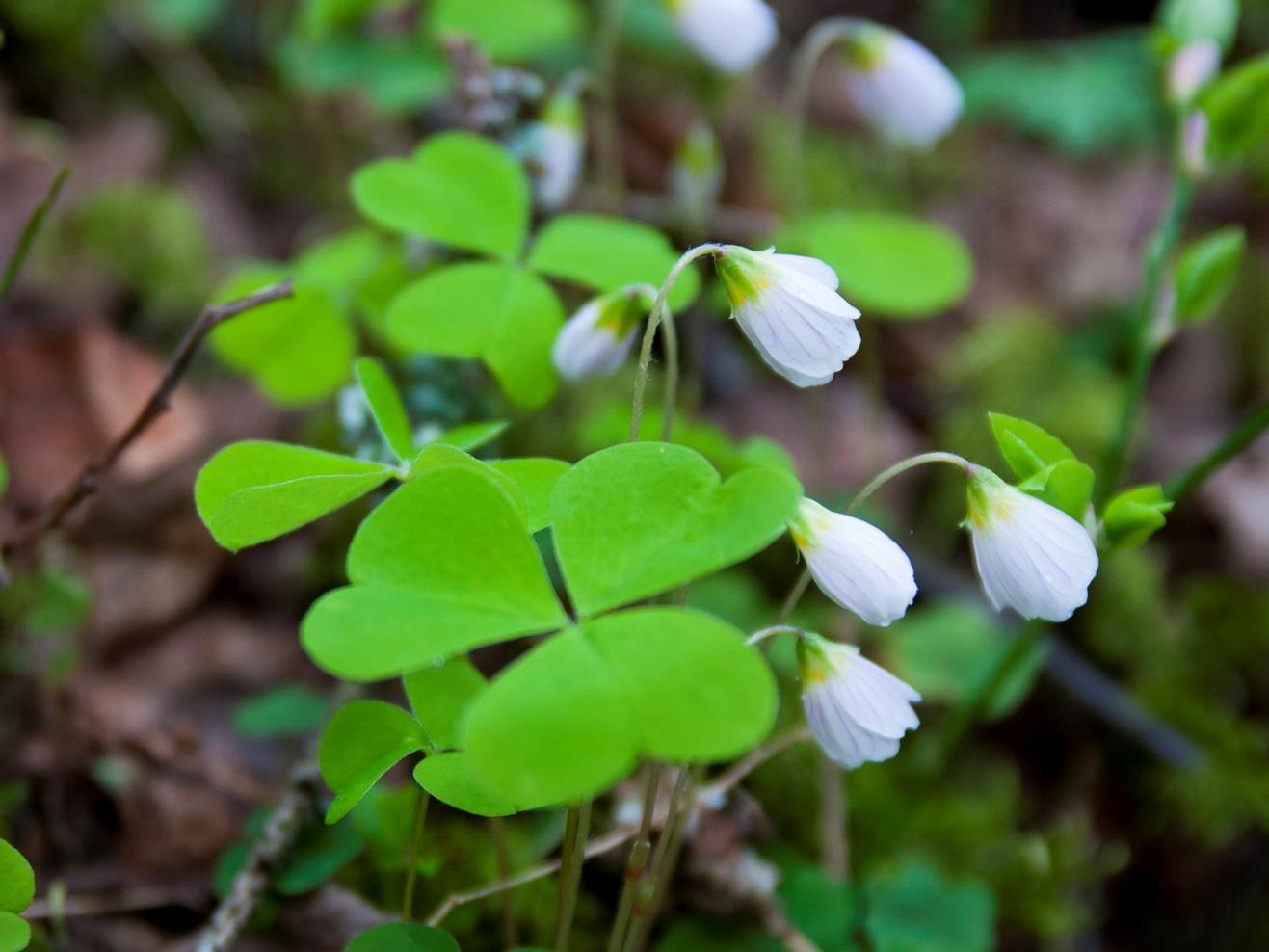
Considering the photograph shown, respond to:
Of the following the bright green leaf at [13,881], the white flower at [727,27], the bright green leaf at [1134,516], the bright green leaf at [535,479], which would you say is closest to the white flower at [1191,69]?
the white flower at [727,27]

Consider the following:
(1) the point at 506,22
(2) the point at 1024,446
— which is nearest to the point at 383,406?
(2) the point at 1024,446

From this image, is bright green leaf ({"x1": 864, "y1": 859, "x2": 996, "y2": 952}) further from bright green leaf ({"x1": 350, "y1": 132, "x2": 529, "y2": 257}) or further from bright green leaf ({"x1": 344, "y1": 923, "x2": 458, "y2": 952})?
bright green leaf ({"x1": 350, "y1": 132, "x2": 529, "y2": 257})

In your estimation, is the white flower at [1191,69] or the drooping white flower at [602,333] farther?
the white flower at [1191,69]

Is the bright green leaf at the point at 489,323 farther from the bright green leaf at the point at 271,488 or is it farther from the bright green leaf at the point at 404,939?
the bright green leaf at the point at 404,939

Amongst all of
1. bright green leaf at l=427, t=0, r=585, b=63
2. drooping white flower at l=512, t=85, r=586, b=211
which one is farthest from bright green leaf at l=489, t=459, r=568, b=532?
bright green leaf at l=427, t=0, r=585, b=63

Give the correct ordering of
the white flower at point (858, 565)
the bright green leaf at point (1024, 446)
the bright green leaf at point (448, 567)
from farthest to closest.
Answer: the bright green leaf at point (1024, 446) < the white flower at point (858, 565) < the bright green leaf at point (448, 567)

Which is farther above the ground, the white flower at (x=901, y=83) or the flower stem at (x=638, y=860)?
the white flower at (x=901, y=83)
